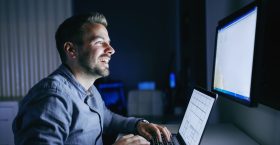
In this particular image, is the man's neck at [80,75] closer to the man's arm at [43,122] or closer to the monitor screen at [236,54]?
the man's arm at [43,122]

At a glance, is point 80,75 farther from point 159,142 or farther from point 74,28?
point 159,142

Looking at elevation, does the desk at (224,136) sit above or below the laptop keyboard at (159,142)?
below

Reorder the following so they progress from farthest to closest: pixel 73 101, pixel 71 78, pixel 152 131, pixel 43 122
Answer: pixel 152 131, pixel 71 78, pixel 73 101, pixel 43 122

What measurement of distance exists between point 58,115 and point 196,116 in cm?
56

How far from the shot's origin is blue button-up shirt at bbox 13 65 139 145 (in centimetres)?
91

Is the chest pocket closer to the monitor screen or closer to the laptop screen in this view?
the laptop screen

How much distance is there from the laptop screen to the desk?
0.15 meters

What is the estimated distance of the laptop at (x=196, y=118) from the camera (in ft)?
3.31

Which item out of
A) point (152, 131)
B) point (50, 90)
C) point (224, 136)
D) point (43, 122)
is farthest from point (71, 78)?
point (224, 136)

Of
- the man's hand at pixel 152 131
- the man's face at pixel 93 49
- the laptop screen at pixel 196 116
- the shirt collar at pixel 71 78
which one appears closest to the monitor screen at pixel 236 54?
the laptop screen at pixel 196 116

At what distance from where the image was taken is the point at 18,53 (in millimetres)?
3705

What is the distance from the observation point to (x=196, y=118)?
112cm

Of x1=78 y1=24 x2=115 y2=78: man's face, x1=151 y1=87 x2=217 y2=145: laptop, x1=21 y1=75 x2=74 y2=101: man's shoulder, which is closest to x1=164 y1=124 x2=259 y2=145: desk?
x1=151 y1=87 x2=217 y2=145: laptop

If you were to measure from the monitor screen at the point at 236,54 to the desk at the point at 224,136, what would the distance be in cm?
24
